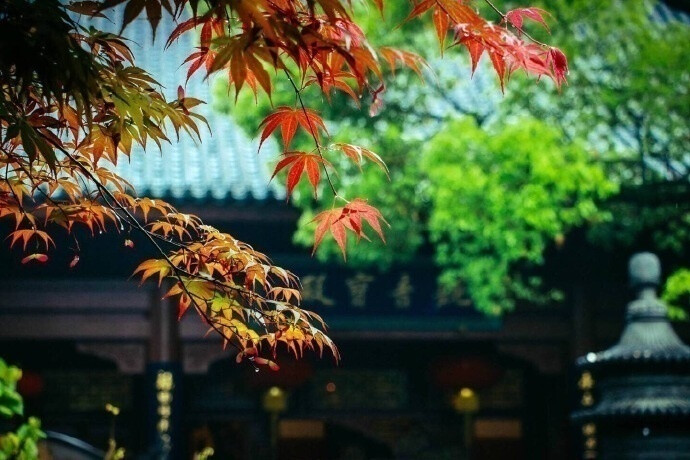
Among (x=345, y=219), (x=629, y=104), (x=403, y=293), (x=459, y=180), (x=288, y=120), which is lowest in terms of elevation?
(x=345, y=219)

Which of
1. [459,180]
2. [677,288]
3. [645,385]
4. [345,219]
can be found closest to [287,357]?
[459,180]

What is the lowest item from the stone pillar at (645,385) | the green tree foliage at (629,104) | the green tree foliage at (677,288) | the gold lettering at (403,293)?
the stone pillar at (645,385)

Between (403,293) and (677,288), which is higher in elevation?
(403,293)

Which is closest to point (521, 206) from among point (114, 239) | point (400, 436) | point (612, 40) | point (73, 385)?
point (612, 40)

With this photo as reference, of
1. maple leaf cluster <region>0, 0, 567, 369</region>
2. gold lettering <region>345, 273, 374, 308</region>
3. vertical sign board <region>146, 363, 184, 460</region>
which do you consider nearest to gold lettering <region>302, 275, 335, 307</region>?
gold lettering <region>345, 273, 374, 308</region>

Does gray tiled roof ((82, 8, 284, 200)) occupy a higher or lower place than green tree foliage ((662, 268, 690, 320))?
higher

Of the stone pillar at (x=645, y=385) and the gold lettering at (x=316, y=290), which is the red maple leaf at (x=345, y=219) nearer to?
the stone pillar at (x=645, y=385)

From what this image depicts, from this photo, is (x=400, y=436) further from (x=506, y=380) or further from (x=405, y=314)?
(x=405, y=314)

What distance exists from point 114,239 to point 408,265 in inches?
102

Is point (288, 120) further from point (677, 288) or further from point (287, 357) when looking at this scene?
point (287, 357)

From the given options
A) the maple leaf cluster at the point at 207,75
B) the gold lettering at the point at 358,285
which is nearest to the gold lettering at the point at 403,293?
the gold lettering at the point at 358,285

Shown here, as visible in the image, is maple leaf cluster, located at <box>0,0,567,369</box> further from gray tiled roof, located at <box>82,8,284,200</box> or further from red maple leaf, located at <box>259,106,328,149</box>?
gray tiled roof, located at <box>82,8,284,200</box>

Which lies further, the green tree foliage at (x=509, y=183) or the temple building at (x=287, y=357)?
the temple building at (x=287, y=357)

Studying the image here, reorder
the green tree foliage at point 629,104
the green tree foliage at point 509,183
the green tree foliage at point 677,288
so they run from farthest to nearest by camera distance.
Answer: the green tree foliage at point 629,104
the green tree foliage at point 677,288
the green tree foliage at point 509,183
